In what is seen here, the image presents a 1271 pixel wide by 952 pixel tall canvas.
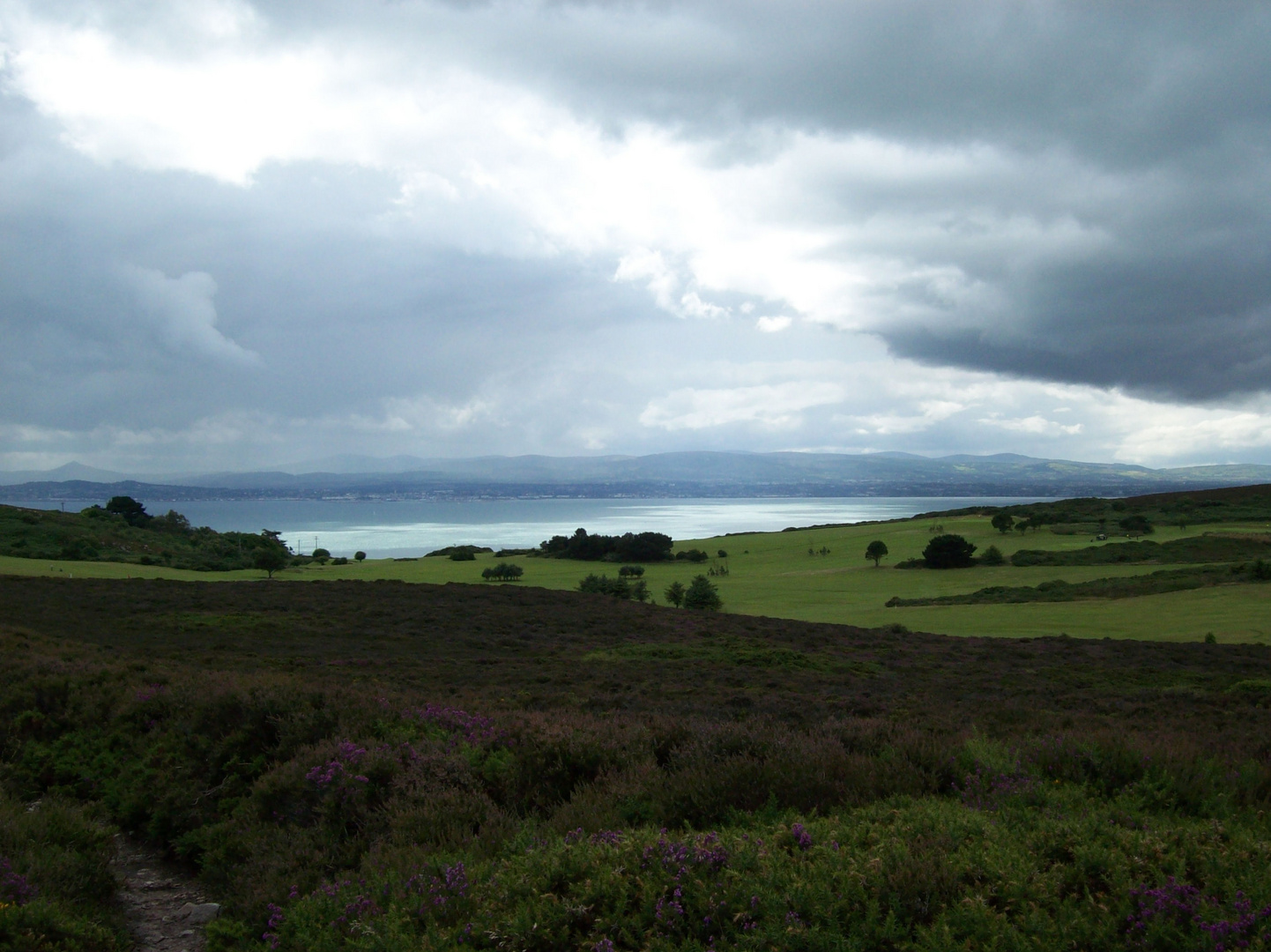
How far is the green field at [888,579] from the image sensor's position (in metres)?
23.2

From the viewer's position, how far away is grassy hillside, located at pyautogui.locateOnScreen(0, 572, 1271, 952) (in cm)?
334

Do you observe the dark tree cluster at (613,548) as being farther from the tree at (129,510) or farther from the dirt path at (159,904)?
the dirt path at (159,904)

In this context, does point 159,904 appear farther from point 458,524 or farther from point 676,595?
point 458,524

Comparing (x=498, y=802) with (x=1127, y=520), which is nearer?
(x=498, y=802)

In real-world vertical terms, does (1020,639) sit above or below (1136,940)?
below

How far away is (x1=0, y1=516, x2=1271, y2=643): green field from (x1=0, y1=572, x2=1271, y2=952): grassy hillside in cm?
1340

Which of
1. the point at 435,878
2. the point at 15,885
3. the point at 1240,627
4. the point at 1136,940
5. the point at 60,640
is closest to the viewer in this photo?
the point at 1136,940

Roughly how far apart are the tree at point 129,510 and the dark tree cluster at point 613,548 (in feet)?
120

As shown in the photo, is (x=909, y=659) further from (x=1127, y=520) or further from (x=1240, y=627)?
(x=1127, y=520)

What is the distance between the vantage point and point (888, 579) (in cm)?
3956

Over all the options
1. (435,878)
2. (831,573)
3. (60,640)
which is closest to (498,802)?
(435,878)

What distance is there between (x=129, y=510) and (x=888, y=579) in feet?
215

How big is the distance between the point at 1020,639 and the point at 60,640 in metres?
23.0

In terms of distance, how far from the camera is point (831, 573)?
43344 mm
